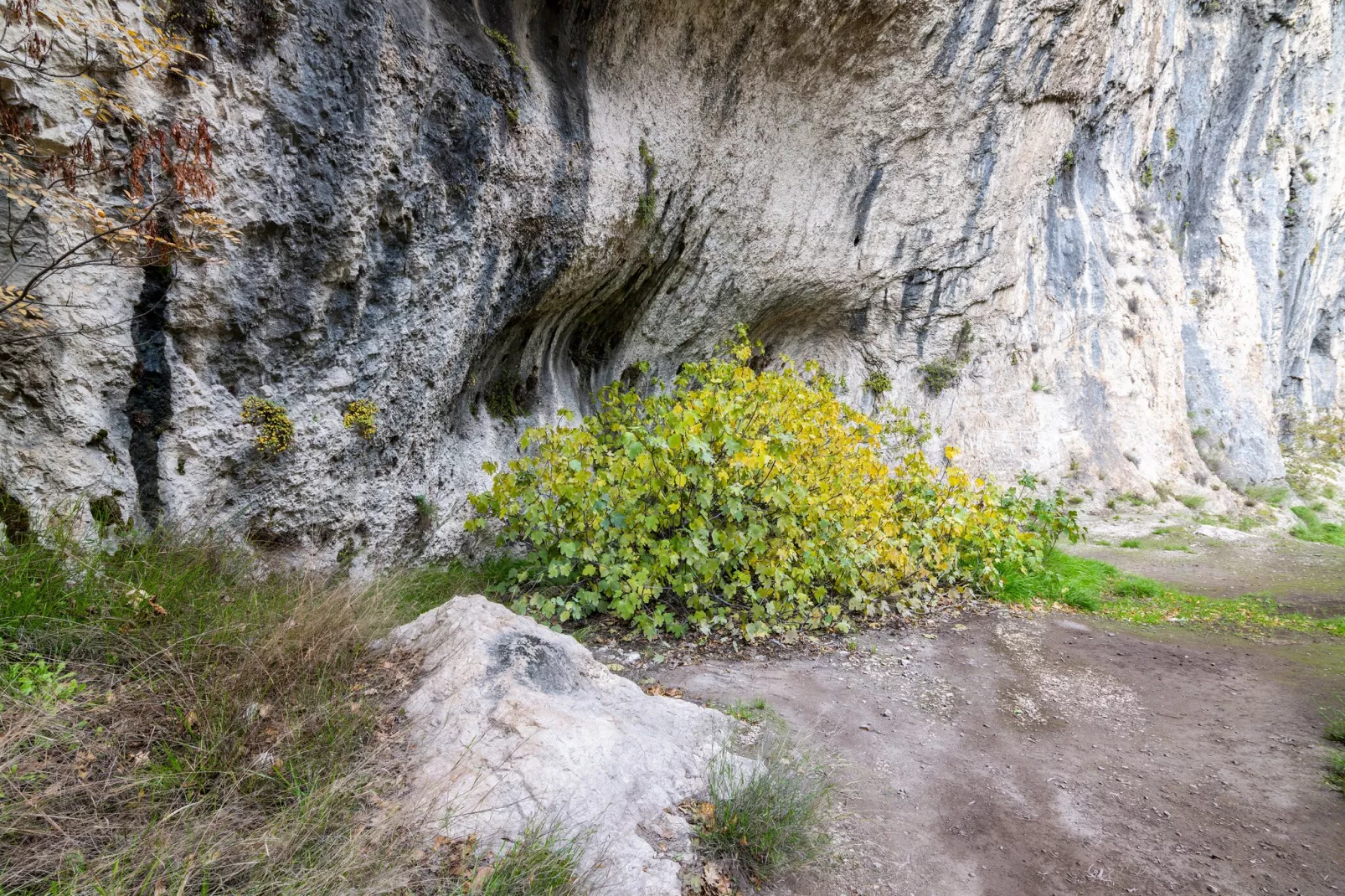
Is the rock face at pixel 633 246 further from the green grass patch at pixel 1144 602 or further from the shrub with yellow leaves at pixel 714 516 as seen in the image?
the green grass patch at pixel 1144 602

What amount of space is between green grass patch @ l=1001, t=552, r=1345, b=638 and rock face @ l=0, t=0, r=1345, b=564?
5.12 m

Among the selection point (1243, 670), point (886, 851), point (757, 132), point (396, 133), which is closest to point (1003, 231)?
point (757, 132)

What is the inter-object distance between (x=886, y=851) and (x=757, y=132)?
828 cm

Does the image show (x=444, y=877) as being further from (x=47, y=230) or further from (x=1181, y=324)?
(x=1181, y=324)

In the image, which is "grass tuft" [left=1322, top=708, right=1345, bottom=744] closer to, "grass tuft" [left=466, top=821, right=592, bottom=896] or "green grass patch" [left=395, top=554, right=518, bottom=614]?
"grass tuft" [left=466, top=821, right=592, bottom=896]

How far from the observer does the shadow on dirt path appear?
2.90 m

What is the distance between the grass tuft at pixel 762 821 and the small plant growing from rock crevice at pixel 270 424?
3.77 meters

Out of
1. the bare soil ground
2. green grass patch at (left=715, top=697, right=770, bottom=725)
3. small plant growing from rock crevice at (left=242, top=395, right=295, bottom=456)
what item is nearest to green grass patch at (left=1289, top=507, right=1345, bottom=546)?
the bare soil ground

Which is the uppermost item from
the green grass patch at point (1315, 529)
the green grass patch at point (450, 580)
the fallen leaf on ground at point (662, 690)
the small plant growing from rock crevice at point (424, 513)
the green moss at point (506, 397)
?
the green moss at point (506, 397)

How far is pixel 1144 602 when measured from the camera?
7.94m

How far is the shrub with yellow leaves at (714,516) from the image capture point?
5.26 metres

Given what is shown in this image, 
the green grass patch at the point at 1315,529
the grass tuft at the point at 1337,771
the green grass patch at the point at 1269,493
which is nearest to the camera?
the grass tuft at the point at 1337,771

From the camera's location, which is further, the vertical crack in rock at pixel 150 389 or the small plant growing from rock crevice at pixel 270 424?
the small plant growing from rock crevice at pixel 270 424

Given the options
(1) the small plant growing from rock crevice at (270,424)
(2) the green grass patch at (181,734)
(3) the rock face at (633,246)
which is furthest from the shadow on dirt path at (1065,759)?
(3) the rock face at (633,246)
